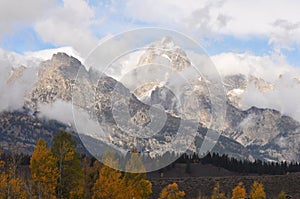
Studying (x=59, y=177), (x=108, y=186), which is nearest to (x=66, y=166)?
(x=59, y=177)

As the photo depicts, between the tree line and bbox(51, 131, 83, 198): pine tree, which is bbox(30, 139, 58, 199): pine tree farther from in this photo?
bbox(51, 131, 83, 198): pine tree

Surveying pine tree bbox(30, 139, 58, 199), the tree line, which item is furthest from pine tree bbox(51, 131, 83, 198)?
pine tree bbox(30, 139, 58, 199)

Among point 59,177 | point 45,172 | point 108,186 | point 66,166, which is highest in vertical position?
point 66,166

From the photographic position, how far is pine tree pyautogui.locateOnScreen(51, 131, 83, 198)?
82062 millimetres

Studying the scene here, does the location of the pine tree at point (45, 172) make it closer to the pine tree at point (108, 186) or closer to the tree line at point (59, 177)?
the tree line at point (59, 177)

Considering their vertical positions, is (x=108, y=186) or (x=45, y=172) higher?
(x=45, y=172)

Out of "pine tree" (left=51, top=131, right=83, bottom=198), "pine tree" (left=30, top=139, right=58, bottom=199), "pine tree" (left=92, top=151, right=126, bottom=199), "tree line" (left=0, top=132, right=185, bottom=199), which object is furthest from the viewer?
"pine tree" (left=92, top=151, right=126, bottom=199)

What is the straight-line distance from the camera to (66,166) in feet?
271

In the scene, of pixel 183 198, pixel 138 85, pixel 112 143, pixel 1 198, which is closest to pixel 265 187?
pixel 183 198

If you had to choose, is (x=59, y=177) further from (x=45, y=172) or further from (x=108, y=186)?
(x=108, y=186)

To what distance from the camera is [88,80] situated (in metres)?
47.0

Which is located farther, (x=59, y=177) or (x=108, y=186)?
(x=108, y=186)

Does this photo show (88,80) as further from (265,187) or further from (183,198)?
(265,187)

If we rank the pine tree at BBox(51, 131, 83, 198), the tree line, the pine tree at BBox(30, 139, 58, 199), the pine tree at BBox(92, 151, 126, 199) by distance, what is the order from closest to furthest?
the tree line
the pine tree at BBox(30, 139, 58, 199)
the pine tree at BBox(51, 131, 83, 198)
the pine tree at BBox(92, 151, 126, 199)
